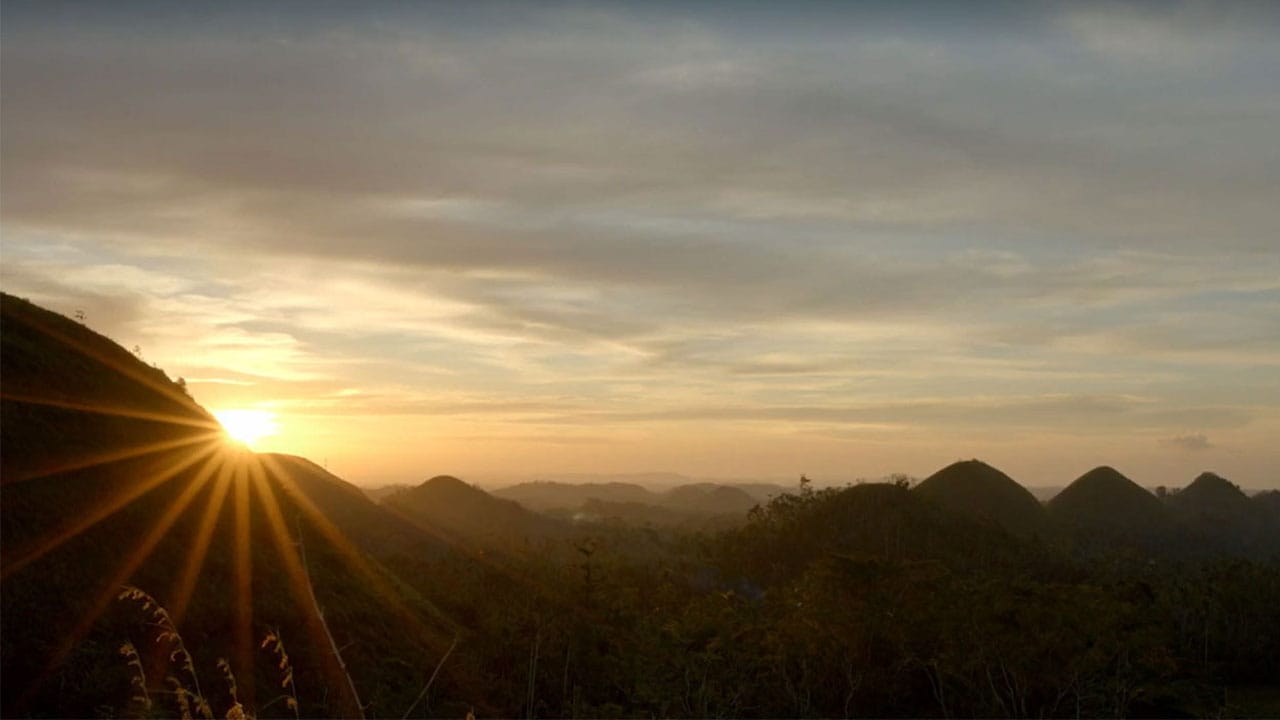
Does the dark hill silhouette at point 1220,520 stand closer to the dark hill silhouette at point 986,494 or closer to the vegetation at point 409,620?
the dark hill silhouette at point 986,494

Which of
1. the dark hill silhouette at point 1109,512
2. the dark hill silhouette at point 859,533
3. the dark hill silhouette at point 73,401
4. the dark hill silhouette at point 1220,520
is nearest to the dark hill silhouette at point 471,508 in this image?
the dark hill silhouette at point 859,533

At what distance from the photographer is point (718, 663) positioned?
23141 millimetres

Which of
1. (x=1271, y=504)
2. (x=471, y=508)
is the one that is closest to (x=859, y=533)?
(x=471, y=508)

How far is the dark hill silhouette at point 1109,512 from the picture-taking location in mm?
99500

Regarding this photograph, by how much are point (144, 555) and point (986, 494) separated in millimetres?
89165

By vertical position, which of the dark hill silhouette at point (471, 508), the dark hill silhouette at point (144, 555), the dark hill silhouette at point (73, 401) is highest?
the dark hill silhouette at point (73, 401)

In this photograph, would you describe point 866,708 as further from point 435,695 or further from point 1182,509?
point 1182,509

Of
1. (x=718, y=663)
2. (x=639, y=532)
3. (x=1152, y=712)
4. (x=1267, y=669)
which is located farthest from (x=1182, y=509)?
(x=718, y=663)

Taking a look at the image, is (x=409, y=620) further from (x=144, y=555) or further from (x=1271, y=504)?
(x=1271, y=504)

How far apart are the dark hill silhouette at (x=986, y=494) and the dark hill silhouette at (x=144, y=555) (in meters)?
76.2

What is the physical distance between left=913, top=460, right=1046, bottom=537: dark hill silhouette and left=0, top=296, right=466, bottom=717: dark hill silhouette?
76.2 metres

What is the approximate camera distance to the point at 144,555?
22.1m

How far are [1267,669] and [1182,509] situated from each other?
107347 mm

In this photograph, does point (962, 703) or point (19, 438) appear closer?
point (19, 438)
